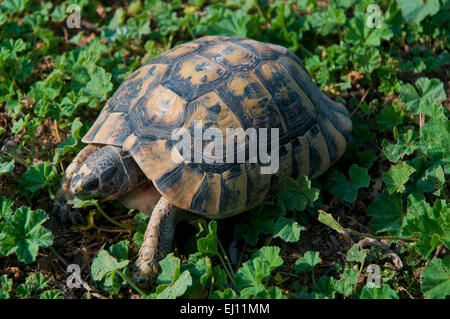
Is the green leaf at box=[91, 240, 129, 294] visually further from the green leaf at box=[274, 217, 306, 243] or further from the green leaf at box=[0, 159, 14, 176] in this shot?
the green leaf at box=[274, 217, 306, 243]

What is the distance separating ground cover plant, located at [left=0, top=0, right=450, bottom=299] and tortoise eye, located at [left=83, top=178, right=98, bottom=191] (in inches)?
5.2

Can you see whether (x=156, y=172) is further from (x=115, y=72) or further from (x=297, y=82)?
(x=115, y=72)

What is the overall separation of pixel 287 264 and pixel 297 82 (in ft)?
4.89

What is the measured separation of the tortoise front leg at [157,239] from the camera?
11.2ft

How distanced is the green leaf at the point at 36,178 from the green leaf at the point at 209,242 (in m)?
1.44

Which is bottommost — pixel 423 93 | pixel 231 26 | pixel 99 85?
pixel 99 85

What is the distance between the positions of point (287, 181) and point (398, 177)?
92 cm

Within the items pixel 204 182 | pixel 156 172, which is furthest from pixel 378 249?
pixel 156 172

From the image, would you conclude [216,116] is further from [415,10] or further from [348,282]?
[415,10]

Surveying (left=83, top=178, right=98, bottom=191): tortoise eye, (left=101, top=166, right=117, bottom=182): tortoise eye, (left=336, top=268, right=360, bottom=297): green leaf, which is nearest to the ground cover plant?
(left=336, top=268, right=360, bottom=297): green leaf

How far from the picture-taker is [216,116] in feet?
11.7

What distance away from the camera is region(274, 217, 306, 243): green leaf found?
358 cm

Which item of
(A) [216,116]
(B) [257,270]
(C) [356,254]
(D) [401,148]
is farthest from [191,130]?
(D) [401,148]

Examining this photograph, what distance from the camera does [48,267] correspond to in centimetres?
364
